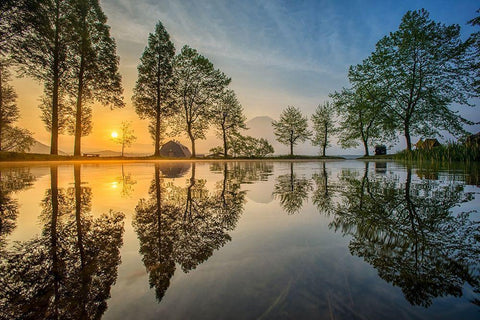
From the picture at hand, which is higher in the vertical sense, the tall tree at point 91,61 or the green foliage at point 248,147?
the tall tree at point 91,61

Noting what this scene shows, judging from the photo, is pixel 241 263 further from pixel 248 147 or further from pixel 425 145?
pixel 248 147

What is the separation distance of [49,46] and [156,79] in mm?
8508

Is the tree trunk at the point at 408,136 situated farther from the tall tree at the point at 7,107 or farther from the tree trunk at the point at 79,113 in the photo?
the tall tree at the point at 7,107

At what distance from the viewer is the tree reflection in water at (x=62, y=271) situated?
76 cm

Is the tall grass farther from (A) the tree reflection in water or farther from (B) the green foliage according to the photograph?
(B) the green foliage

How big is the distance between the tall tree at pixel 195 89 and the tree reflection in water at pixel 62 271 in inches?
885

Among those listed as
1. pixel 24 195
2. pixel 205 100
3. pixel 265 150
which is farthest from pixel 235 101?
pixel 24 195

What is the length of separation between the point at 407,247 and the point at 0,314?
6.13 feet

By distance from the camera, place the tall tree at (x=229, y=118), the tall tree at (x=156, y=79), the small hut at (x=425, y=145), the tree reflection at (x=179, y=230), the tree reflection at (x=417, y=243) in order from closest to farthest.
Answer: the tree reflection at (x=417, y=243), the tree reflection at (x=179, y=230), the small hut at (x=425, y=145), the tall tree at (x=156, y=79), the tall tree at (x=229, y=118)

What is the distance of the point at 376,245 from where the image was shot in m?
1.26

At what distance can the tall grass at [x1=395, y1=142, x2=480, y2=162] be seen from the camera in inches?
330

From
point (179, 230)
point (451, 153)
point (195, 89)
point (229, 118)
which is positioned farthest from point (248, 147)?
point (179, 230)

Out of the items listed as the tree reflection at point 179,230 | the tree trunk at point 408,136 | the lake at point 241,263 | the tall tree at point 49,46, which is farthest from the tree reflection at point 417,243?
the tree trunk at point 408,136

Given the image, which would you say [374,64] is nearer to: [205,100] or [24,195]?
[205,100]
